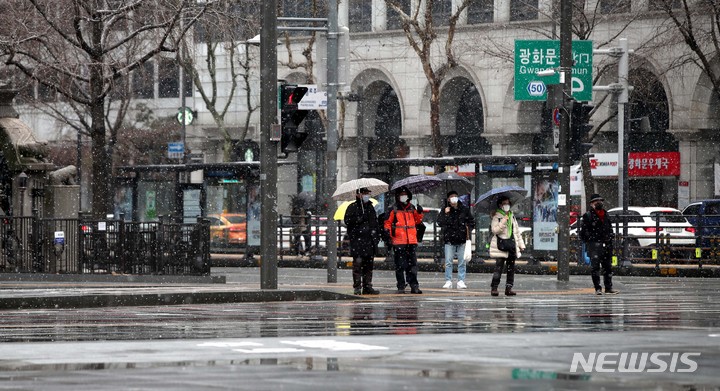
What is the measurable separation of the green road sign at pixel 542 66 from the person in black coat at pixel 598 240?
6.97 m

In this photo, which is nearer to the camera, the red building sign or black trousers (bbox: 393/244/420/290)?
black trousers (bbox: 393/244/420/290)

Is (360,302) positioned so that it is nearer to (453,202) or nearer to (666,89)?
(453,202)

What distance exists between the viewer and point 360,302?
2342 centimetres

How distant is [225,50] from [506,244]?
39278mm

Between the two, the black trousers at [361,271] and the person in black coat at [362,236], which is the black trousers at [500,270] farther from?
the black trousers at [361,271]

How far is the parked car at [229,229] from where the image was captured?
46.1 metres

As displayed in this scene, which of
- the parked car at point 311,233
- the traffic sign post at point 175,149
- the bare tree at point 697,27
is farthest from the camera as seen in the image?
the traffic sign post at point 175,149

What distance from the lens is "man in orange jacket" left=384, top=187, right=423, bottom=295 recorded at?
1017 inches

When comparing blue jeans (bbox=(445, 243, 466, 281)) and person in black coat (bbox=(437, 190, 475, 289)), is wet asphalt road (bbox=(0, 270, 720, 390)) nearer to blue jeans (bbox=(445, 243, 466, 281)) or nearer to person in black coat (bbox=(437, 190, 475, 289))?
person in black coat (bbox=(437, 190, 475, 289))

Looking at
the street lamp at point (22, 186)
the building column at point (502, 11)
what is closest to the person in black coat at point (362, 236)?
the street lamp at point (22, 186)

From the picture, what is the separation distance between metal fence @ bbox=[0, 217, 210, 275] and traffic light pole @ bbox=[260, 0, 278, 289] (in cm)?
756

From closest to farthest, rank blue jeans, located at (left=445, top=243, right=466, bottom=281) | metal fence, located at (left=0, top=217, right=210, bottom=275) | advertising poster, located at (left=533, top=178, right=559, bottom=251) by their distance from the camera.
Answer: blue jeans, located at (left=445, top=243, right=466, bottom=281)
metal fence, located at (left=0, top=217, right=210, bottom=275)
advertising poster, located at (left=533, top=178, right=559, bottom=251)

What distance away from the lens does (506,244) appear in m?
25.4

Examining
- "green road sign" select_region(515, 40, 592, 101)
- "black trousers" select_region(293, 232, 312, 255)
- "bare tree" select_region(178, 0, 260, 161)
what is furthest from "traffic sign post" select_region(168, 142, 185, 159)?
"green road sign" select_region(515, 40, 592, 101)
